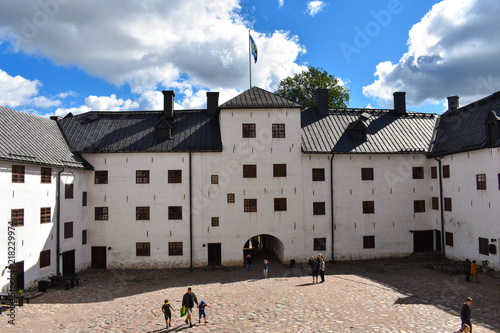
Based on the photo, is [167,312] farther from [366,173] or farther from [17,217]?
[366,173]

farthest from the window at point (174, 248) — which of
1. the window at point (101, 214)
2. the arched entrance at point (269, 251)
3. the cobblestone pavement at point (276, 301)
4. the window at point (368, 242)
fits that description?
the window at point (368, 242)

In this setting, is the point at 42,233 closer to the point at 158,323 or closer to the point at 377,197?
the point at 158,323

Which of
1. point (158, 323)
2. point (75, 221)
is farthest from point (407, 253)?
point (75, 221)

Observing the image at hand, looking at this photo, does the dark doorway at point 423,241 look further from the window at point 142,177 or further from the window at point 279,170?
the window at point 142,177

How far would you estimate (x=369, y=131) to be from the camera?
2923 centimetres

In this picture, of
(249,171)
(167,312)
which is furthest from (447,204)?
(167,312)

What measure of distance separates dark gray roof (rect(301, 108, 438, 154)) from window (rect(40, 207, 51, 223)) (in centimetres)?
1894

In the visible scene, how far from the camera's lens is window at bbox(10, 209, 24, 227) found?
61.1 feet

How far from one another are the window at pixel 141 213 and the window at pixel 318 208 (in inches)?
529

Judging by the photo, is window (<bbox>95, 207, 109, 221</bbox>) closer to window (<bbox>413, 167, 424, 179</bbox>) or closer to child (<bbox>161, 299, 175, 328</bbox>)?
child (<bbox>161, 299, 175, 328</bbox>)

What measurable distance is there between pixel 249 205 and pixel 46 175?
47.1ft

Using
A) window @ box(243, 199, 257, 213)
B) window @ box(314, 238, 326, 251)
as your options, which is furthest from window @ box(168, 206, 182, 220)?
window @ box(314, 238, 326, 251)

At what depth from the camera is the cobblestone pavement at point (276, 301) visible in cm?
1380

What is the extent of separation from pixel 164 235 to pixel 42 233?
26.8ft
